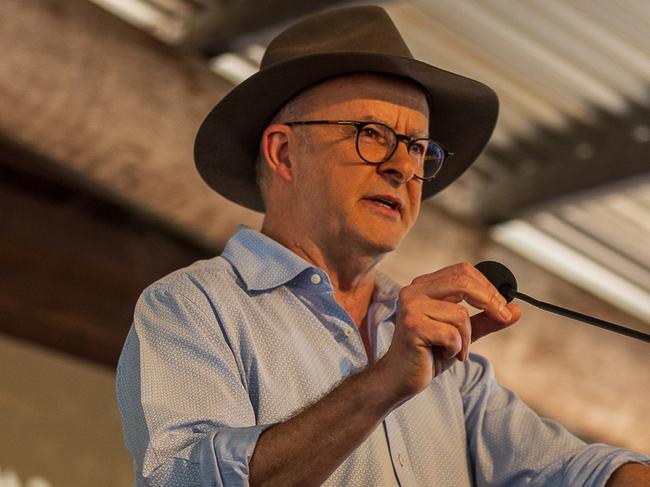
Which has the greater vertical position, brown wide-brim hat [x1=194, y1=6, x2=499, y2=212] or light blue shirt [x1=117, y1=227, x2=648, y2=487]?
brown wide-brim hat [x1=194, y1=6, x2=499, y2=212]

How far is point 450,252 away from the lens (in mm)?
4914

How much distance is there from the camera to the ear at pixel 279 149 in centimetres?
233

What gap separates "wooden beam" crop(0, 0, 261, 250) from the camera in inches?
156

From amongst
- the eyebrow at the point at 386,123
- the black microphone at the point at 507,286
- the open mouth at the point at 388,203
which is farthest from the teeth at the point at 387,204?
the black microphone at the point at 507,286

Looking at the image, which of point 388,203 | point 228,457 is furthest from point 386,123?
point 228,457

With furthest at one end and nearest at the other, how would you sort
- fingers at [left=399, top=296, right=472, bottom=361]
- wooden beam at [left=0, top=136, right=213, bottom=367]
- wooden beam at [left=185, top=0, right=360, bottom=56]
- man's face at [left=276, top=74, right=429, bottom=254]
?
wooden beam at [left=0, top=136, right=213, bottom=367], wooden beam at [left=185, top=0, right=360, bottom=56], man's face at [left=276, top=74, right=429, bottom=254], fingers at [left=399, top=296, right=472, bottom=361]

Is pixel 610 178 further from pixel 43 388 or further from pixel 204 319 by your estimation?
pixel 204 319

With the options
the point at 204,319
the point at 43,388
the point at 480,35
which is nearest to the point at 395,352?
the point at 204,319

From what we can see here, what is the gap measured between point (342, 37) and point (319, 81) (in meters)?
0.10

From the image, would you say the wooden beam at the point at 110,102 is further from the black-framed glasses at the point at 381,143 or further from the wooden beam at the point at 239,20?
the black-framed glasses at the point at 381,143

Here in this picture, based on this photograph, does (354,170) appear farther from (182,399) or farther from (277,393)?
(182,399)

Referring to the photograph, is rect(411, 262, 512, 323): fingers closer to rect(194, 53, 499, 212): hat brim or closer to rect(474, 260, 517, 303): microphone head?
rect(474, 260, 517, 303): microphone head

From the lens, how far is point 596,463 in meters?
2.04

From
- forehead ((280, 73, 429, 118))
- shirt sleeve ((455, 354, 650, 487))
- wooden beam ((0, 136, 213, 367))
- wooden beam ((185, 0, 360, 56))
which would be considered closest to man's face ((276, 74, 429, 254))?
forehead ((280, 73, 429, 118))
